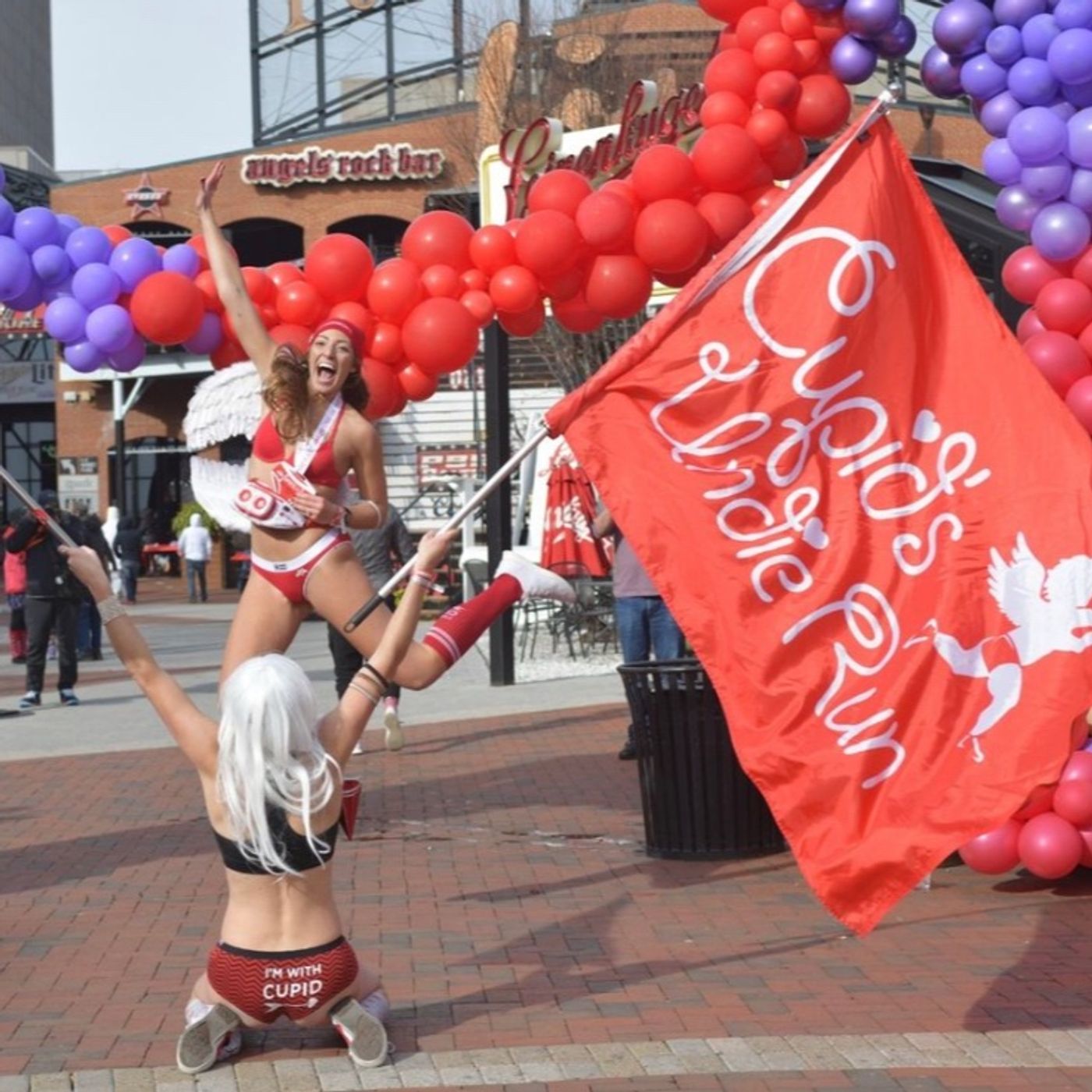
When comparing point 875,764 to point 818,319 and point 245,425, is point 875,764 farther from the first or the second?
point 245,425

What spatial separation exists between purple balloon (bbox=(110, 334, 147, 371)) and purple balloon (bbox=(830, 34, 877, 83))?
2898 mm

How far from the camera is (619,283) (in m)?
7.29

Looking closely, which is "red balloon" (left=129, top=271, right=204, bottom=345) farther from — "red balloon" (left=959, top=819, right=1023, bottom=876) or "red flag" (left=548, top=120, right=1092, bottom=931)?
"red balloon" (left=959, top=819, right=1023, bottom=876)

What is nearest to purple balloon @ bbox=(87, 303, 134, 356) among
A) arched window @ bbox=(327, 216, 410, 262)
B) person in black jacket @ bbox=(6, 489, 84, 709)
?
person in black jacket @ bbox=(6, 489, 84, 709)

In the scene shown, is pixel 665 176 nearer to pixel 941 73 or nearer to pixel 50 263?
pixel 941 73

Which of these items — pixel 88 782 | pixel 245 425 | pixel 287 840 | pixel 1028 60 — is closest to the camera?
pixel 287 840

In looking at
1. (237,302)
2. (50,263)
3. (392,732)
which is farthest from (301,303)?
(392,732)

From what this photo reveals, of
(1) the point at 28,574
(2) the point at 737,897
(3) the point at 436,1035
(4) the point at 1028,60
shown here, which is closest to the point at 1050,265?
(4) the point at 1028,60

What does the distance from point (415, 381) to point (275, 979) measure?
2.94m

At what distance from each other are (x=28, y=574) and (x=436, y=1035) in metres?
10.2

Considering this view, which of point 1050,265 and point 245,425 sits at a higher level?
point 1050,265

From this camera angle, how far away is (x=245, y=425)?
7816 mm

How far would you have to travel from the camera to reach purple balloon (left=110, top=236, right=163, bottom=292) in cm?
714

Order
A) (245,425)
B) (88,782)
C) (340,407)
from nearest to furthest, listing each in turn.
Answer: (340,407), (245,425), (88,782)
